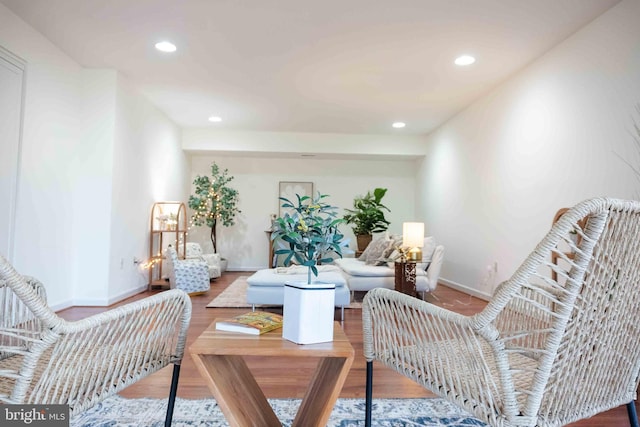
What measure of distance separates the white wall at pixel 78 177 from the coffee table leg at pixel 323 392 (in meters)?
2.93

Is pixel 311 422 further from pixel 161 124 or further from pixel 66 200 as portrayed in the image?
pixel 161 124

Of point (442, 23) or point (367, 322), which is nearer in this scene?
point (367, 322)

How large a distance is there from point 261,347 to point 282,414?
2.35 feet

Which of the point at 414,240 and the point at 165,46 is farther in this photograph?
the point at 414,240

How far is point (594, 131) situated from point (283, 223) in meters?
2.83

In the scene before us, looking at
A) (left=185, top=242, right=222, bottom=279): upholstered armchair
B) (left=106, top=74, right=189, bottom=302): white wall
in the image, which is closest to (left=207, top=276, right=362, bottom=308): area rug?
(left=185, top=242, right=222, bottom=279): upholstered armchair

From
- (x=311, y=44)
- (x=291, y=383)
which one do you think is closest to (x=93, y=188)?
(x=311, y=44)

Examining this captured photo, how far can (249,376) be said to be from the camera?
1413 millimetres

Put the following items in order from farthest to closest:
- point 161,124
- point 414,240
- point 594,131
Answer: point 161,124, point 414,240, point 594,131

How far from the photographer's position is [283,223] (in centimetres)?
126

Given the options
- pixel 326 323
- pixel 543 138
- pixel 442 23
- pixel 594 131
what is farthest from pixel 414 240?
pixel 326 323

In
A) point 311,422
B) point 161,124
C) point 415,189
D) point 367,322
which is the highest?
point 161,124

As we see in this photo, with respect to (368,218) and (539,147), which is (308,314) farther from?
(368,218)

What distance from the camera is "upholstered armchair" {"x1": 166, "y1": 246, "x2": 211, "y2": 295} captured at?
14.8 feet
